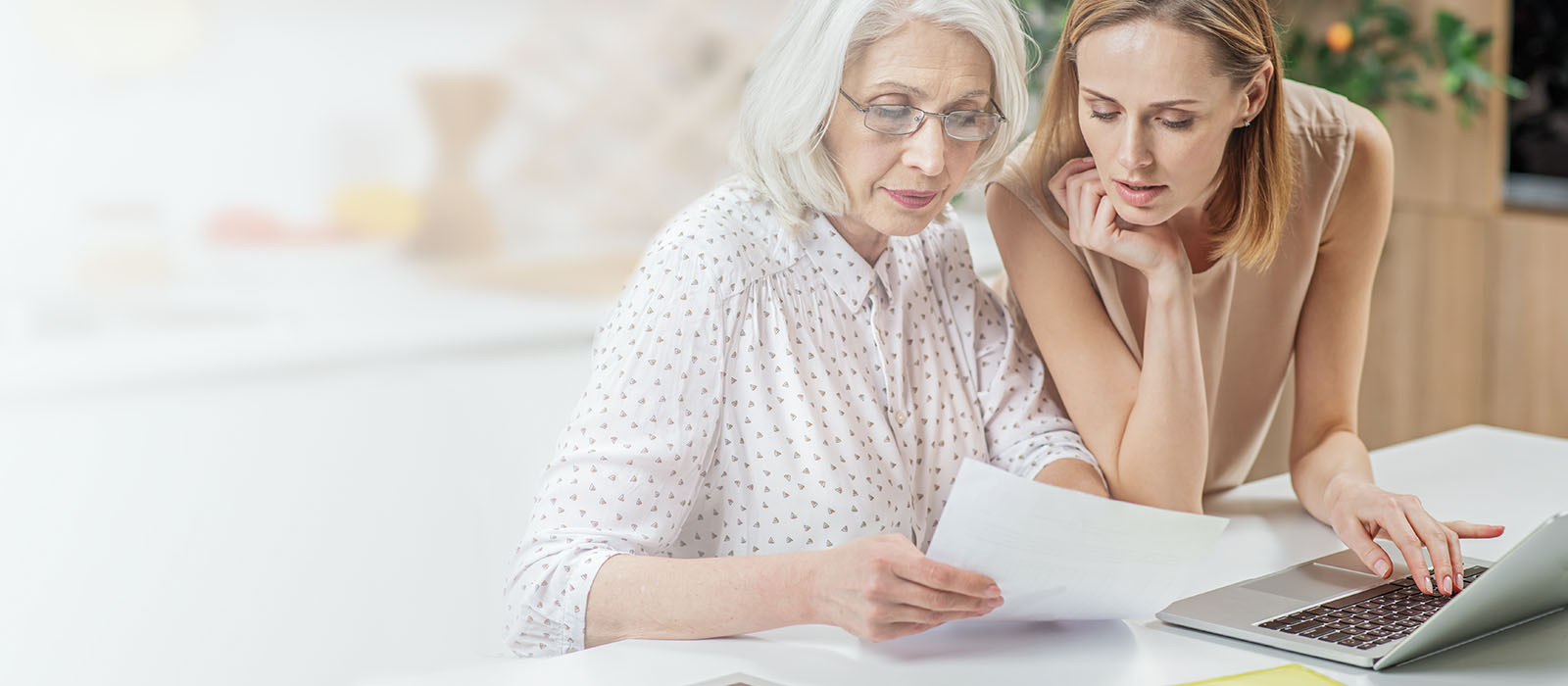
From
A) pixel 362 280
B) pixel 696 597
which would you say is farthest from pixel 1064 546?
pixel 362 280

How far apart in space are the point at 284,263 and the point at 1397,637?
2.05m

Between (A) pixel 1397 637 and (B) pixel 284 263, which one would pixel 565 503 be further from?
(B) pixel 284 263

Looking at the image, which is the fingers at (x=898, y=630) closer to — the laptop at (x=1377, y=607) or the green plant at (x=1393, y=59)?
the laptop at (x=1377, y=607)

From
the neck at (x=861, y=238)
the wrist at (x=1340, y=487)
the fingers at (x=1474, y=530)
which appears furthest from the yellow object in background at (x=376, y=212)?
the fingers at (x=1474, y=530)

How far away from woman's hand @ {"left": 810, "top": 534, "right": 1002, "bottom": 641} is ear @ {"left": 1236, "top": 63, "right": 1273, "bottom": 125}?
1.51 feet

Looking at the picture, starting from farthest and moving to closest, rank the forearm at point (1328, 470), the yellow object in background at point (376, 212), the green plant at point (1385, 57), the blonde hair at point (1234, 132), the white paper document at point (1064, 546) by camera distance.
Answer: the yellow object in background at point (376, 212)
the green plant at point (1385, 57)
the forearm at point (1328, 470)
the blonde hair at point (1234, 132)
the white paper document at point (1064, 546)

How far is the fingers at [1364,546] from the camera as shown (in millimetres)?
1005

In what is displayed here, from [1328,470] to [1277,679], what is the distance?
1.33 ft

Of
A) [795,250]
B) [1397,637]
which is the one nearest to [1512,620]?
[1397,637]

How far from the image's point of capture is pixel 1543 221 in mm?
2492

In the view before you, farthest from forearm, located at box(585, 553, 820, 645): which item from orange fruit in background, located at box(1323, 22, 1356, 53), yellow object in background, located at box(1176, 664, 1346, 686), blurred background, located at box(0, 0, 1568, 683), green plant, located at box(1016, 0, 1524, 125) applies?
orange fruit in background, located at box(1323, 22, 1356, 53)

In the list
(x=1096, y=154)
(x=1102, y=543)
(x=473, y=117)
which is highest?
(x=473, y=117)

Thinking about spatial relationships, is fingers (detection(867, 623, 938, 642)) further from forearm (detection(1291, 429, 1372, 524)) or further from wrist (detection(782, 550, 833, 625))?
forearm (detection(1291, 429, 1372, 524))

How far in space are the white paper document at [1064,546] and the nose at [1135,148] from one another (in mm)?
307
